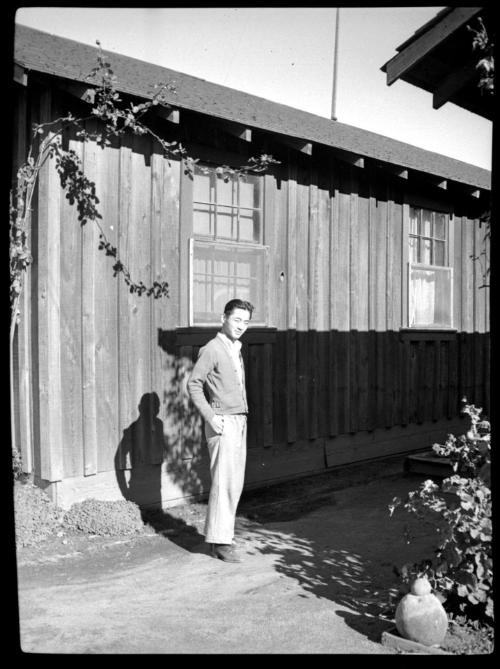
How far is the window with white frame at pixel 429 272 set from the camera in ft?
38.0

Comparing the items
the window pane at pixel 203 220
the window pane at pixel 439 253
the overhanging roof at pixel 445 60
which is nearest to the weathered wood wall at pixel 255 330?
the window pane at pixel 203 220

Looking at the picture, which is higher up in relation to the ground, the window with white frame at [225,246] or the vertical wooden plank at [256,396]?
the window with white frame at [225,246]

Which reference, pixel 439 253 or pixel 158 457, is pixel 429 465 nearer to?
pixel 158 457

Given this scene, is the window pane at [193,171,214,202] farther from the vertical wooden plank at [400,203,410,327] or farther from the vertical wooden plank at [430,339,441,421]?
the vertical wooden plank at [430,339,441,421]

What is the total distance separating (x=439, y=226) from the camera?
12156 millimetres

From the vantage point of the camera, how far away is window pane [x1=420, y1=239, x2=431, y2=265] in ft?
38.7

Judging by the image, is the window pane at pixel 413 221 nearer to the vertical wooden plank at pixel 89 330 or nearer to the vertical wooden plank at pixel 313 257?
the vertical wooden plank at pixel 313 257

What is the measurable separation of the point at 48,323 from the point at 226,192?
276 centimetres

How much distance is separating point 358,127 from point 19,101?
6.12 m

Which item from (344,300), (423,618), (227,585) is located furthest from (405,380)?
(423,618)

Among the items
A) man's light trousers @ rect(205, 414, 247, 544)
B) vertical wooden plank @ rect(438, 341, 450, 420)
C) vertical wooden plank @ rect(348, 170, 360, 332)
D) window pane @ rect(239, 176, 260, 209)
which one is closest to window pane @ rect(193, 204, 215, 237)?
window pane @ rect(239, 176, 260, 209)

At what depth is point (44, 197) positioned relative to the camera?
686 centimetres

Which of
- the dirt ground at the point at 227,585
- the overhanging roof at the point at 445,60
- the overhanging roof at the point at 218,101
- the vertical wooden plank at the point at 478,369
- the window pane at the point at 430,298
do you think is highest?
the overhanging roof at the point at 218,101

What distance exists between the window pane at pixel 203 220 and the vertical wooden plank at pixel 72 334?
5.13ft
